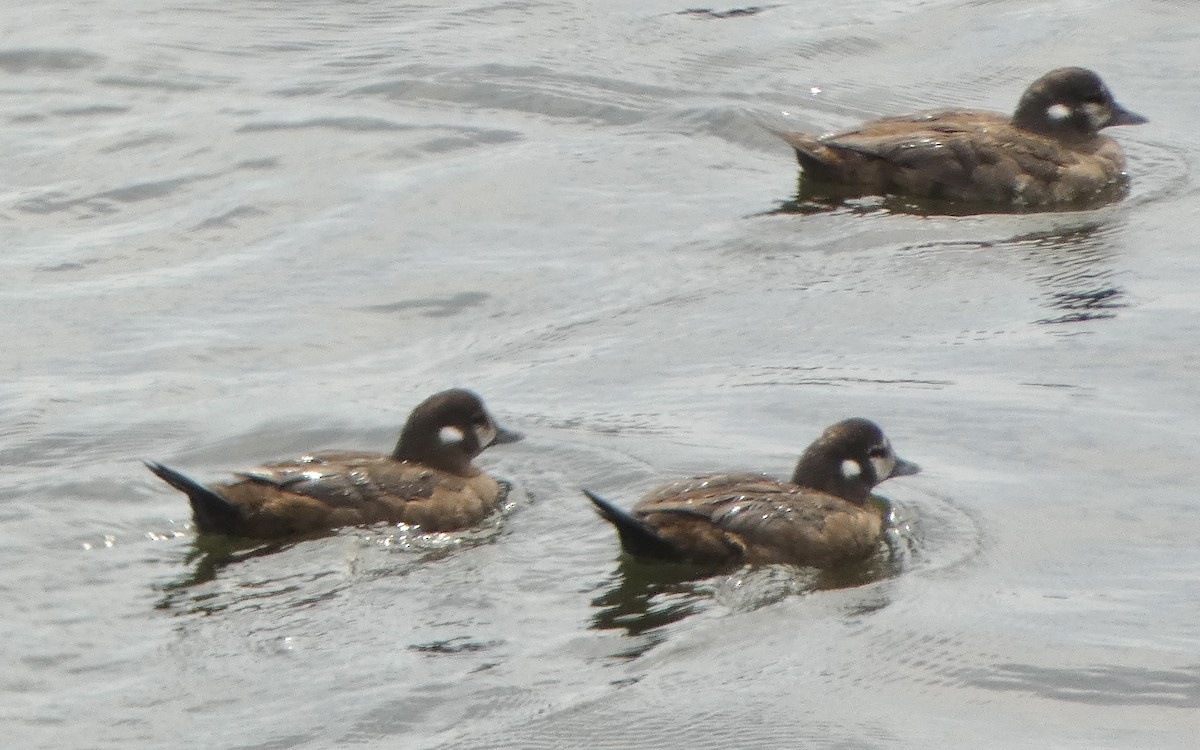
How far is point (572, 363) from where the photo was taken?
38.4 ft

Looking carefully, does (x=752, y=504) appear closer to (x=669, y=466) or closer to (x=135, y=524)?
(x=669, y=466)

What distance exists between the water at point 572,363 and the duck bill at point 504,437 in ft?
0.58

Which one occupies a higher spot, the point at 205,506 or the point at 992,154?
the point at 992,154

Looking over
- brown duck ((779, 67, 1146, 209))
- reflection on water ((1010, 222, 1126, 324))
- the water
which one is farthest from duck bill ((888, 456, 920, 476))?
brown duck ((779, 67, 1146, 209))

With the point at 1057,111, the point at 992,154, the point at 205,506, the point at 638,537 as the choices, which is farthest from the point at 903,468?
the point at 1057,111

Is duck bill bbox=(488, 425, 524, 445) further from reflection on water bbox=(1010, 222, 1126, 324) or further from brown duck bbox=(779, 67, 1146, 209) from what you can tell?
brown duck bbox=(779, 67, 1146, 209)

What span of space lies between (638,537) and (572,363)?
9.66ft

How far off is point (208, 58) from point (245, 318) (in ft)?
19.1

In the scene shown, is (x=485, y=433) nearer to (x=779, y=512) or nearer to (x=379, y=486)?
(x=379, y=486)

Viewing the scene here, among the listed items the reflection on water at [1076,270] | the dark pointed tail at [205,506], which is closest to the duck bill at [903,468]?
the reflection on water at [1076,270]

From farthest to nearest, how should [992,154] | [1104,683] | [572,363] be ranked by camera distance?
[992,154] < [572,363] < [1104,683]

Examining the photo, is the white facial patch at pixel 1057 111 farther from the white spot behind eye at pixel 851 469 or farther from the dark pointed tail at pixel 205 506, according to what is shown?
the dark pointed tail at pixel 205 506

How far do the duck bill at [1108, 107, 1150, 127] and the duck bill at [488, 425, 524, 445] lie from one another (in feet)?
20.1

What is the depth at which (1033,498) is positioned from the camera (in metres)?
9.66
